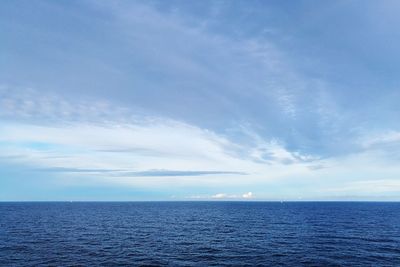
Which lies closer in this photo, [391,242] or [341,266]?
[341,266]

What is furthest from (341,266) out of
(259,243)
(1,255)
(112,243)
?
(1,255)

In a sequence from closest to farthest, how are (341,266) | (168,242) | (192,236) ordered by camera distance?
(341,266)
(168,242)
(192,236)

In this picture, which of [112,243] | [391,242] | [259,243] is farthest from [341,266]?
[112,243]

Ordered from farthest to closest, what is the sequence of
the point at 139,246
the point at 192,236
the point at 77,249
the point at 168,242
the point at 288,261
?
the point at 192,236 → the point at 168,242 → the point at 139,246 → the point at 77,249 → the point at 288,261

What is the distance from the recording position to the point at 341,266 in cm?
4300

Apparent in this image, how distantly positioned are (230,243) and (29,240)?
137 ft

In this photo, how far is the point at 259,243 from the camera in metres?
60.5

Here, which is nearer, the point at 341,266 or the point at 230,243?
the point at 341,266

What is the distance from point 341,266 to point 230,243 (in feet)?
73.7

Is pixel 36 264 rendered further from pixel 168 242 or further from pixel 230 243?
pixel 230 243

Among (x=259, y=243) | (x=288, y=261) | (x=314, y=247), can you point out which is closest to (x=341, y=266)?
(x=288, y=261)

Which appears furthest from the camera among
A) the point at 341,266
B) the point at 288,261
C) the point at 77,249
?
the point at 77,249

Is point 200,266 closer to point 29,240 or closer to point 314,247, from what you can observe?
point 314,247

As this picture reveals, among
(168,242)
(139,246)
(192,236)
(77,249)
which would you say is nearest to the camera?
(77,249)
